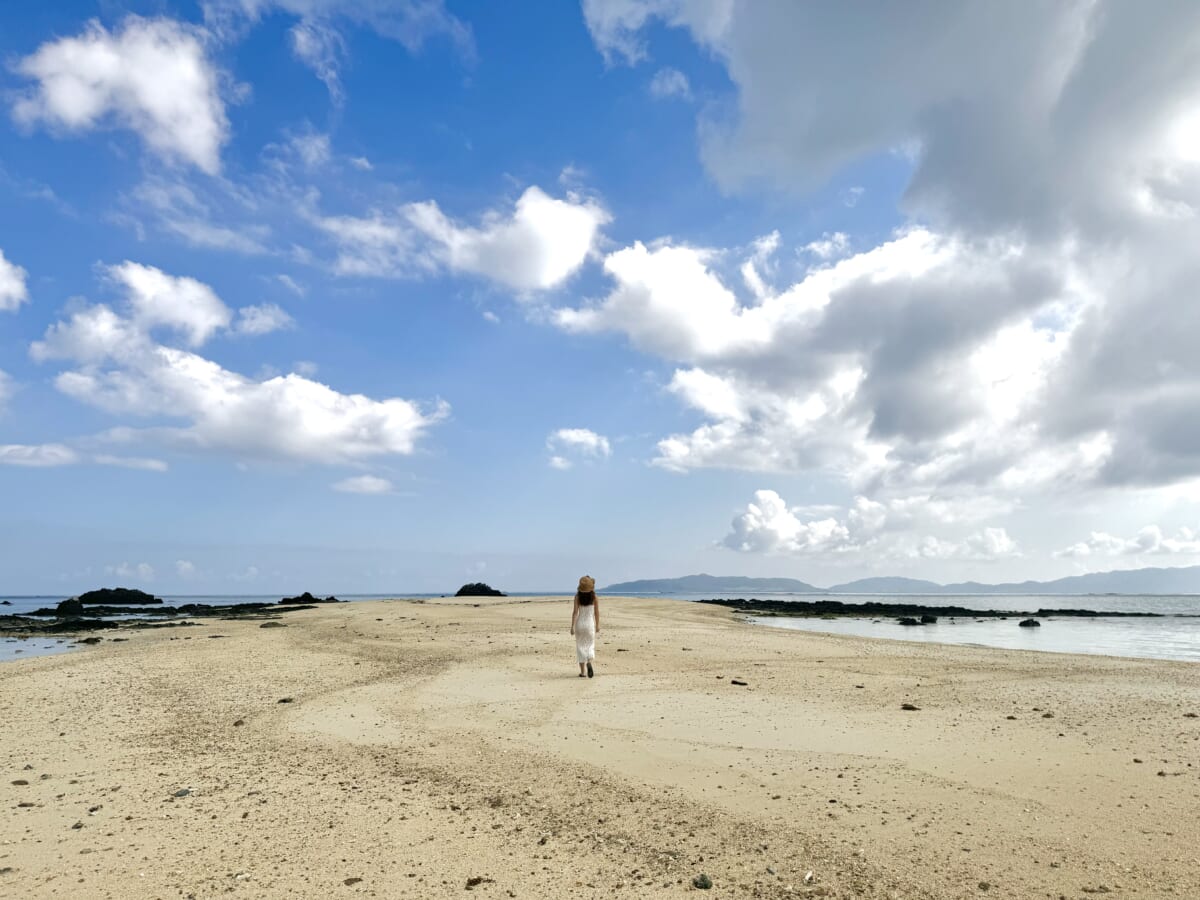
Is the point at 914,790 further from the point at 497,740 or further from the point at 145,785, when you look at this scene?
the point at 145,785

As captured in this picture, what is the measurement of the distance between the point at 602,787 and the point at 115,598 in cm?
9486

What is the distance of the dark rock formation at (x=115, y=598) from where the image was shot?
80250 mm

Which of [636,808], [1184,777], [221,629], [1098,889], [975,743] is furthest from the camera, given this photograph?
[221,629]

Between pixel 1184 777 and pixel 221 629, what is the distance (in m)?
37.5

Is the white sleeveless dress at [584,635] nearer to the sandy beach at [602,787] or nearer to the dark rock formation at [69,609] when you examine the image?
the sandy beach at [602,787]

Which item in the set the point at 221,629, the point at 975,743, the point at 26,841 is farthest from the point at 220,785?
the point at 221,629

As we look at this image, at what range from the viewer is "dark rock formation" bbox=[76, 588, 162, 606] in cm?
8025

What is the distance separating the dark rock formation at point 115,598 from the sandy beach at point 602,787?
79684 millimetres

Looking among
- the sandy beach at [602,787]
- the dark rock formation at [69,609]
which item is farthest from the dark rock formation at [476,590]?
the sandy beach at [602,787]

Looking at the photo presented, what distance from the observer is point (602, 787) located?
24.8 feet

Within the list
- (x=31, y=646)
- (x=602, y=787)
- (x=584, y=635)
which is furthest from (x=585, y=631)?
(x=31, y=646)

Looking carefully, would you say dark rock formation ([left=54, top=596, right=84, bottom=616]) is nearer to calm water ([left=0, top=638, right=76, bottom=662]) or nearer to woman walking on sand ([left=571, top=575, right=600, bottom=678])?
calm water ([left=0, top=638, right=76, bottom=662])

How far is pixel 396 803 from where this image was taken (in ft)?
23.6

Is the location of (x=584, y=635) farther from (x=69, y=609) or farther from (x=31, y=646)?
(x=69, y=609)
